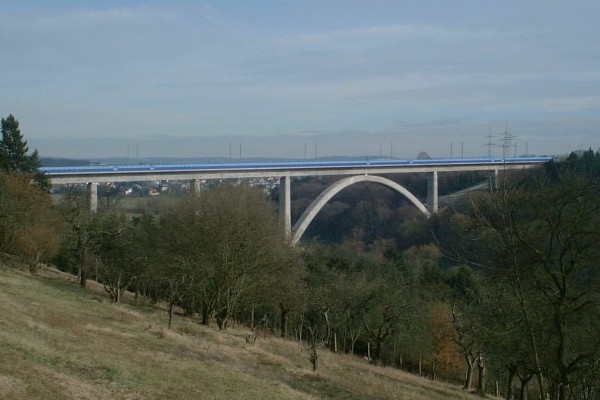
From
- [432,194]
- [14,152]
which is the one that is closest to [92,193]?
[14,152]

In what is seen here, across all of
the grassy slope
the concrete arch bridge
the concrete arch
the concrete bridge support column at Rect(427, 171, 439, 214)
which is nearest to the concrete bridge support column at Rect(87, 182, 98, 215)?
the concrete arch bridge

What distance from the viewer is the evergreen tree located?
3506 cm

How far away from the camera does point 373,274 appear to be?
33.8 metres

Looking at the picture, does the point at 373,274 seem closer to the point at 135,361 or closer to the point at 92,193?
the point at 92,193

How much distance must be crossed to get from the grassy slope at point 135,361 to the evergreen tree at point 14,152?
14428 mm

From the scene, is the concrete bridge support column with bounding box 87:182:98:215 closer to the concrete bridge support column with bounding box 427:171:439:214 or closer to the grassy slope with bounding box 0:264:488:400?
the grassy slope with bounding box 0:264:488:400

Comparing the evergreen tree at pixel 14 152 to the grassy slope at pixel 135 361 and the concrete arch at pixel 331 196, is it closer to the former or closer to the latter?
the grassy slope at pixel 135 361

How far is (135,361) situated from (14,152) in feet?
90.5

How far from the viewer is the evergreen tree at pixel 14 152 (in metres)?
35.1

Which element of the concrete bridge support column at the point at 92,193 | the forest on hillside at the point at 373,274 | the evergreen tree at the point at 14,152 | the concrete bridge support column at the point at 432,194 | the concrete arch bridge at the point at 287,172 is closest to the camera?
the forest on hillside at the point at 373,274

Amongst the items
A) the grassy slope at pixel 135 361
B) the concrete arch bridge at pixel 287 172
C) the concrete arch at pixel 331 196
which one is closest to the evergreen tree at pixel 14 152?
the concrete arch bridge at pixel 287 172

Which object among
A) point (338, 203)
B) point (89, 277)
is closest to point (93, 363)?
point (89, 277)

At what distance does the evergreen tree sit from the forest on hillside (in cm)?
8

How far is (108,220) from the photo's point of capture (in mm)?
29391
